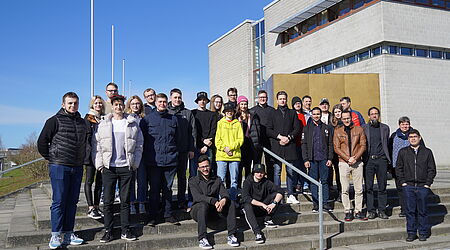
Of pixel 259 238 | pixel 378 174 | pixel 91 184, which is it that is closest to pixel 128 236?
pixel 91 184

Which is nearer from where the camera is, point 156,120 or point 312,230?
point 156,120

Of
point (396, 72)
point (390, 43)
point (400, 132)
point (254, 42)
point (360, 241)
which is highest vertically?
point (254, 42)

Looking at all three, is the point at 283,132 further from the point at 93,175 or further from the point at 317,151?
the point at 93,175

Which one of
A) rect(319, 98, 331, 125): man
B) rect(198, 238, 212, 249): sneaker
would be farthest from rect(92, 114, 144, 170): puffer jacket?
rect(319, 98, 331, 125): man

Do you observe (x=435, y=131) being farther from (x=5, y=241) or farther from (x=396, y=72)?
(x=5, y=241)

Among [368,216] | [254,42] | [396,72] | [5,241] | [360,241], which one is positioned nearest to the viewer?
[5,241]

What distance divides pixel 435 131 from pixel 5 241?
18431mm

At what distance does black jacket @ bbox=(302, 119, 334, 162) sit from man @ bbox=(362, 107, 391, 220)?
0.69m

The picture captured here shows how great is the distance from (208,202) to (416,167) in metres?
3.47

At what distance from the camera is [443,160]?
Result: 719 inches

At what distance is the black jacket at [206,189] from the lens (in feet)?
18.5

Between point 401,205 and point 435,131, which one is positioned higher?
point 435,131

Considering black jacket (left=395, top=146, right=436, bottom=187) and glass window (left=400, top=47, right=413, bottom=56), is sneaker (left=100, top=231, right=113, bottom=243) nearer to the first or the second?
black jacket (left=395, top=146, right=436, bottom=187)

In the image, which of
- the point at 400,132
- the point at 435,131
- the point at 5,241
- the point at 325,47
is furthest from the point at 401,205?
the point at 325,47
